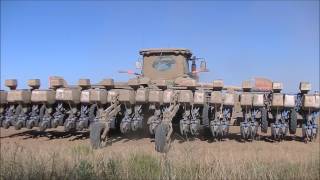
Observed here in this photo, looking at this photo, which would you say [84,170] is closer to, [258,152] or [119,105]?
[258,152]

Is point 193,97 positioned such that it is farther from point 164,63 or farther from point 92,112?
point 164,63

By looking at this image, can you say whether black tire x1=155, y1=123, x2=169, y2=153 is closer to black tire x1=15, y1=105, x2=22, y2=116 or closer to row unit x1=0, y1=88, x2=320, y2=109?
row unit x1=0, y1=88, x2=320, y2=109

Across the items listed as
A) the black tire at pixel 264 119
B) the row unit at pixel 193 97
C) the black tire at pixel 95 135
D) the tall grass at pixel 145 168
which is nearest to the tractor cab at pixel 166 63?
the row unit at pixel 193 97

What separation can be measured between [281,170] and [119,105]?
5679mm

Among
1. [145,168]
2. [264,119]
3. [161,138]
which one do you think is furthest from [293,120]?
[145,168]

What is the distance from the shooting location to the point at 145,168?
25.0 ft

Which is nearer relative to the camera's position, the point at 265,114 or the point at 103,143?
the point at 103,143

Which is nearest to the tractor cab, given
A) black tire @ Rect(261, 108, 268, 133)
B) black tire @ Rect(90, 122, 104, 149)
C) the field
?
black tire @ Rect(261, 108, 268, 133)

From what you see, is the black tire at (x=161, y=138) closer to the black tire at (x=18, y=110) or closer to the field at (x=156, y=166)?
the field at (x=156, y=166)

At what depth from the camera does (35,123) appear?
44.9 feet

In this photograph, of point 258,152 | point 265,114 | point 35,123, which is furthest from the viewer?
point 35,123

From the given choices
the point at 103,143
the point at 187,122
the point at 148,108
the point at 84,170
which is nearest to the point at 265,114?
the point at 187,122

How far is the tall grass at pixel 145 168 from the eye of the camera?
6.97 meters

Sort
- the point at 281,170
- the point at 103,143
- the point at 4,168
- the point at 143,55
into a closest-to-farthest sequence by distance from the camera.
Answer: the point at 4,168, the point at 281,170, the point at 103,143, the point at 143,55
